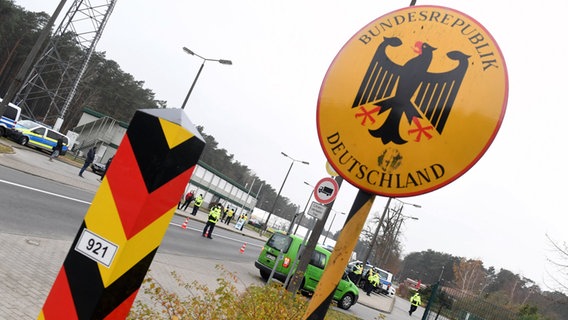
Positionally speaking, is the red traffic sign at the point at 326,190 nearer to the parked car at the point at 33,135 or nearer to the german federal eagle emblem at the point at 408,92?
the german federal eagle emblem at the point at 408,92

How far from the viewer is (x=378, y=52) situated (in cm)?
209

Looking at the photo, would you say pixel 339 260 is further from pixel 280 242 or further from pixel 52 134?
pixel 52 134

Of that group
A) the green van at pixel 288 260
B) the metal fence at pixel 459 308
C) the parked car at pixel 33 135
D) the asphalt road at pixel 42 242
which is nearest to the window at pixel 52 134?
the parked car at pixel 33 135

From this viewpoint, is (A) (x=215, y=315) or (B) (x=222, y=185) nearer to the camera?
(A) (x=215, y=315)

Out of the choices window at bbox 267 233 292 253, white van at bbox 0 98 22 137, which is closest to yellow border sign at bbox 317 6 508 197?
window at bbox 267 233 292 253

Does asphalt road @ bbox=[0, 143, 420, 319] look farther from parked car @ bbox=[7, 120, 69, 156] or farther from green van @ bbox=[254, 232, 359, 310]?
parked car @ bbox=[7, 120, 69, 156]

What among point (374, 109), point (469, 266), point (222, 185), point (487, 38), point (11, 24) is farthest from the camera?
→ point (469, 266)

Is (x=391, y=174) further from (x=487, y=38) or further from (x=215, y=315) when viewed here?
(x=215, y=315)

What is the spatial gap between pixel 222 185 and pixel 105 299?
191 feet

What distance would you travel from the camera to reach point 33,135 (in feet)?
84.9

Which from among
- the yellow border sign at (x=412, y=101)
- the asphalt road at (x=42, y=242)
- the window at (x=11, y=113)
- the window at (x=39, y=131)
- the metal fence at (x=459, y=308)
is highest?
the yellow border sign at (x=412, y=101)

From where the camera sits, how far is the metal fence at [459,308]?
51.0 feet

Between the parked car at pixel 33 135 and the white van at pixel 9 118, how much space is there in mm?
349

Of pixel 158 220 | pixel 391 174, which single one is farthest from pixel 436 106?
pixel 158 220
